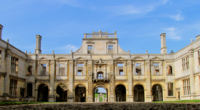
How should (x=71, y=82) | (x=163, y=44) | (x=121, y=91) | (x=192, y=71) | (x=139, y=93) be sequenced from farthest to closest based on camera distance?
1. (x=121, y=91)
2. (x=139, y=93)
3. (x=163, y=44)
4. (x=71, y=82)
5. (x=192, y=71)

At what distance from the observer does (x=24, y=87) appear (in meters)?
48.0

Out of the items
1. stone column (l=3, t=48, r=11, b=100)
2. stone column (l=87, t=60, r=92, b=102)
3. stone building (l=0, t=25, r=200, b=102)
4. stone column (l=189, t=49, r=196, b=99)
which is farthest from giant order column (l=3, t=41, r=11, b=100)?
stone column (l=189, t=49, r=196, b=99)

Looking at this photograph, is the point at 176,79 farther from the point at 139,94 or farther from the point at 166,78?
the point at 139,94

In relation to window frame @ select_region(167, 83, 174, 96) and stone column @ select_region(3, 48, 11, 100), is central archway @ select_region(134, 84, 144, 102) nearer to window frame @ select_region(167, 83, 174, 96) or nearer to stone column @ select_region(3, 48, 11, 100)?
window frame @ select_region(167, 83, 174, 96)

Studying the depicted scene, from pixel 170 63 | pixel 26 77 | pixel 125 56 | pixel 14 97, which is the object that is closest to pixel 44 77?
pixel 26 77

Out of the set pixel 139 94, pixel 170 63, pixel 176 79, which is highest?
pixel 170 63

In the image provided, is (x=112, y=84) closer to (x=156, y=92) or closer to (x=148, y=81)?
(x=148, y=81)

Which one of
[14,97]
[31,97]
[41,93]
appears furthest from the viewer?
[41,93]

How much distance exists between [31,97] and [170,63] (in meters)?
28.5

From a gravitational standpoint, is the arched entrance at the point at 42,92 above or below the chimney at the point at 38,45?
Answer: below

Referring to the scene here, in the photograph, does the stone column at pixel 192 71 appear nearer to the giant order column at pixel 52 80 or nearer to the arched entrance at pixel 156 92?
the arched entrance at pixel 156 92

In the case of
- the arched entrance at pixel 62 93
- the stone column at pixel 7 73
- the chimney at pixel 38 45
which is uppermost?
the chimney at pixel 38 45

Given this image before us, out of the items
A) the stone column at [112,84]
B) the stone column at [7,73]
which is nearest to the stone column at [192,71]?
the stone column at [112,84]

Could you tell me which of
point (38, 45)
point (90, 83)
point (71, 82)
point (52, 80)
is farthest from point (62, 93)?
point (38, 45)
